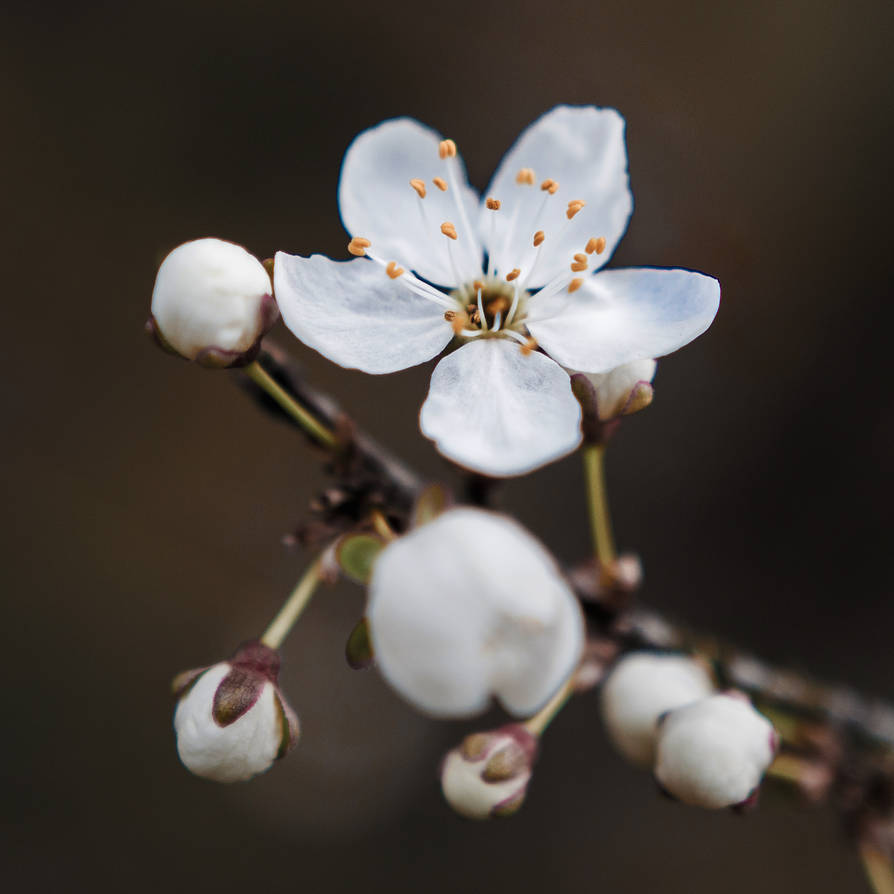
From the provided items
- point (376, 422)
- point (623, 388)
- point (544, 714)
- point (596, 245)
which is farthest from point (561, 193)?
point (376, 422)

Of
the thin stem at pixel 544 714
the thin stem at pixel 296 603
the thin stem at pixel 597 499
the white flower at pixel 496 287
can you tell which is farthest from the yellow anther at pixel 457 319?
the thin stem at pixel 544 714

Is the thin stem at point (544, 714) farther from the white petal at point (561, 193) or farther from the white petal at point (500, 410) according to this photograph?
the white petal at point (561, 193)

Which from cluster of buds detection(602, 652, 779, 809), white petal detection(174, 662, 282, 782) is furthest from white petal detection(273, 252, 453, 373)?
cluster of buds detection(602, 652, 779, 809)

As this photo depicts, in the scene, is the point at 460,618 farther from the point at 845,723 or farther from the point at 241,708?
the point at 845,723

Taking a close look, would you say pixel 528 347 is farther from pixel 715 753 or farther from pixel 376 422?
pixel 376 422

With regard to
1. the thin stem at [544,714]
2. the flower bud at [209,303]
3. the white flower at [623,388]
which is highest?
the flower bud at [209,303]

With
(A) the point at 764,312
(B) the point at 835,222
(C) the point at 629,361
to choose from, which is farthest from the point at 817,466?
(C) the point at 629,361
